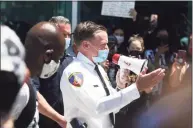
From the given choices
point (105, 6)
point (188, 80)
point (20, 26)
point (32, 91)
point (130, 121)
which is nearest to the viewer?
point (32, 91)

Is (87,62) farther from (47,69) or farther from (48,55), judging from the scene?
(48,55)

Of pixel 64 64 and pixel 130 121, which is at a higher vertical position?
pixel 64 64

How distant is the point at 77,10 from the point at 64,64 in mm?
3677

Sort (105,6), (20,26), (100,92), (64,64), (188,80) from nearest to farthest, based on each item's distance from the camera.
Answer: (100,92) → (64,64) → (188,80) → (105,6) → (20,26)

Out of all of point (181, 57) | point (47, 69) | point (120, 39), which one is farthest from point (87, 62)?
point (120, 39)

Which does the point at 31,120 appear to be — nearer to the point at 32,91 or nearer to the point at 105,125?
the point at 32,91

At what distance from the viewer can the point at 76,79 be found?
104 inches

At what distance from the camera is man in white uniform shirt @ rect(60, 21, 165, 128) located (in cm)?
257

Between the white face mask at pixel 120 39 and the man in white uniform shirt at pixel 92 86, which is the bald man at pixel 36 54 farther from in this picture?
the white face mask at pixel 120 39

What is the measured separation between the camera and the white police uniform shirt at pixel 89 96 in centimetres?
258

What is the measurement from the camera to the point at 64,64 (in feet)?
12.1

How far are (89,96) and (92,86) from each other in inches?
3.4

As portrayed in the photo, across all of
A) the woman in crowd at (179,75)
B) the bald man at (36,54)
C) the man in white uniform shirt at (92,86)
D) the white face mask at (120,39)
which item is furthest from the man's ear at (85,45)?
the white face mask at (120,39)

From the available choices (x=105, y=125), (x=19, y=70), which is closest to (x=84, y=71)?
(x=105, y=125)
